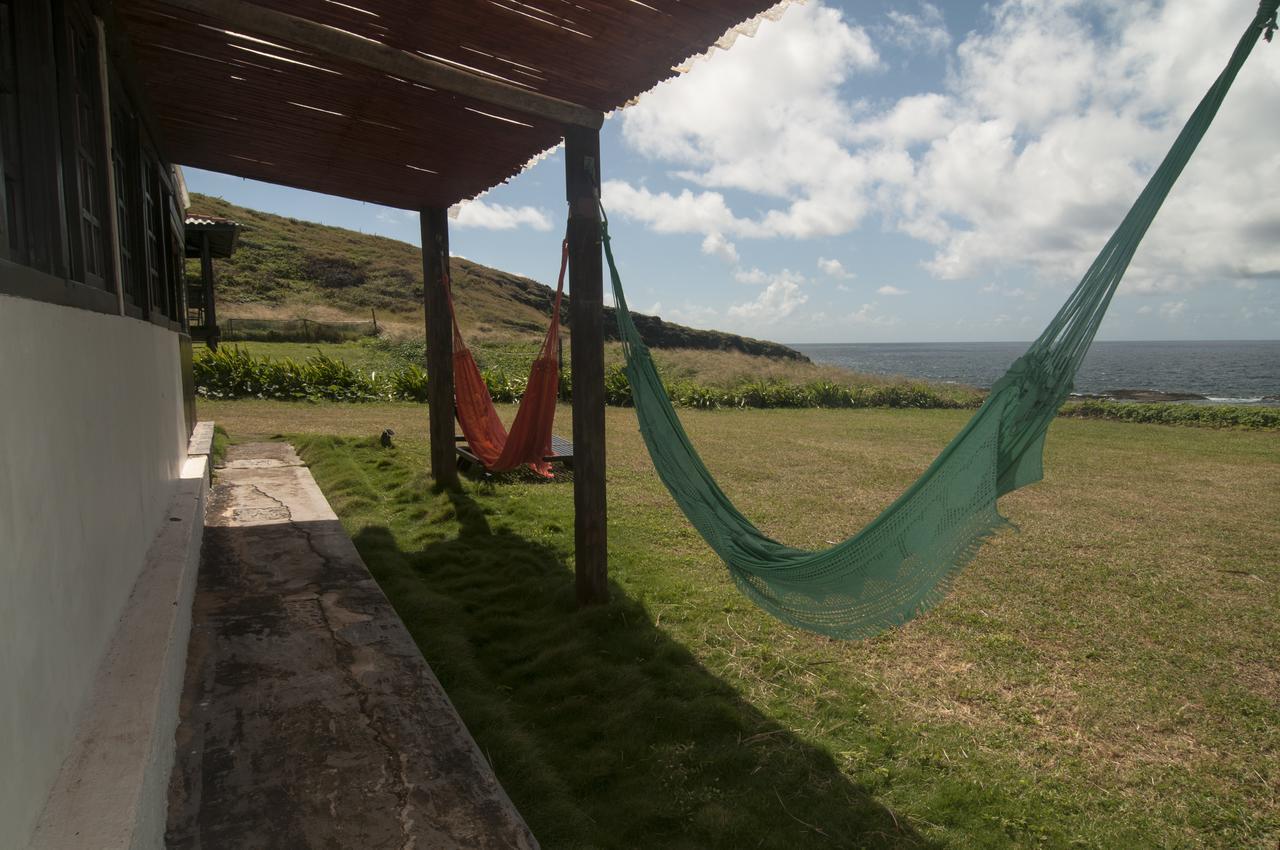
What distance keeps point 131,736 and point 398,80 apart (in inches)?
95.2

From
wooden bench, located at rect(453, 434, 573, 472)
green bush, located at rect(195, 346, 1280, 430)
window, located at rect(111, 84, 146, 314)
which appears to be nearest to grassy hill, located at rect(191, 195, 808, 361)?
green bush, located at rect(195, 346, 1280, 430)

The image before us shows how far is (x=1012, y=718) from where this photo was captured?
226cm

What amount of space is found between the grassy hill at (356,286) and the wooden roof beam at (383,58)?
18.7 meters

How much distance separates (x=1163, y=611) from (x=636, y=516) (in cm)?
265

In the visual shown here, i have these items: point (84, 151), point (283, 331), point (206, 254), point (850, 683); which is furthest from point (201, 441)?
point (283, 331)

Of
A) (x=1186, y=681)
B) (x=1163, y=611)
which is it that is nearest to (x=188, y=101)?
(x=1186, y=681)

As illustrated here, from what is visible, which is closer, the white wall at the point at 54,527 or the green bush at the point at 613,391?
the white wall at the point at 54,527

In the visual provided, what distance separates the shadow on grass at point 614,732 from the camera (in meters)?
1.71

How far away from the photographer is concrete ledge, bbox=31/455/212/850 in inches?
41.6

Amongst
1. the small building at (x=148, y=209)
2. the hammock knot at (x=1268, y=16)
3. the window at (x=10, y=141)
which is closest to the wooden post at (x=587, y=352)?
the small building at (x=148, y=209)

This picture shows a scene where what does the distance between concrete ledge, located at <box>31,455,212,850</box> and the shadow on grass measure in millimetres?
754

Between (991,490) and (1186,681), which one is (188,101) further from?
(1186,681)

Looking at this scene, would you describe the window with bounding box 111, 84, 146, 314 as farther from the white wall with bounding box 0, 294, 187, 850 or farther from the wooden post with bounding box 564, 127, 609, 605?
the wooden post with bounding box 564, 127, 609, 605

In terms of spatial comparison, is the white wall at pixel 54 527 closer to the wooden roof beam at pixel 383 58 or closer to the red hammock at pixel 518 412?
the wooden roof beam at pixel 383 58
